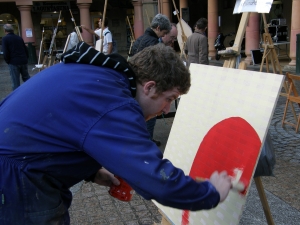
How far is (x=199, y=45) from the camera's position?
5.97 metres

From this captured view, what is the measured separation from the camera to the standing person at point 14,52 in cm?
795

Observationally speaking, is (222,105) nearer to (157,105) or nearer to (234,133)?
(234,133)

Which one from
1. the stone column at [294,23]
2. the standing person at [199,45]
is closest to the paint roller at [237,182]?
the standing person at [199,45]

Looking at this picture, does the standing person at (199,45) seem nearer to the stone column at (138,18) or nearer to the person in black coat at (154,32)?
the person in black coat at (154,32)

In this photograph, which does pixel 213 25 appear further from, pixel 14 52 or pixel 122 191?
pixel 122 191

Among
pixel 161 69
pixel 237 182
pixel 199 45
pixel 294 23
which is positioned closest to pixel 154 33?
pixel 199 45

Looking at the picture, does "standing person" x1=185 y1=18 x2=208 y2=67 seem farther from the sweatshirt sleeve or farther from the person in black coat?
the sweatshirt sleeve

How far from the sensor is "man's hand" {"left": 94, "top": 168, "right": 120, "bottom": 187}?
173 cm

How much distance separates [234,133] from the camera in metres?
1.73

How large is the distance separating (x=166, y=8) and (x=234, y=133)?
675 inches

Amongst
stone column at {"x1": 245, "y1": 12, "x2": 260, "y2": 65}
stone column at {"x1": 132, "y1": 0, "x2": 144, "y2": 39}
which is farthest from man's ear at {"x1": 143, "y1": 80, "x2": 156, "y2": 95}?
stone column at {"x1": 132, "y1": 0, "x2": 144, "y2": 39}

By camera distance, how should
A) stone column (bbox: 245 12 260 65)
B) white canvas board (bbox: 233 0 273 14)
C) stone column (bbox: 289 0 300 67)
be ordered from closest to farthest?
white canvas board (bbox: 233 0 273 14) < stone column (bbox: 289 0 300 67) < stone column (bbox: 245 12 260 65)

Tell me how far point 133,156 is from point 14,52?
7750 mm

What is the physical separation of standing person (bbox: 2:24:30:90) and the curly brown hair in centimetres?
743
